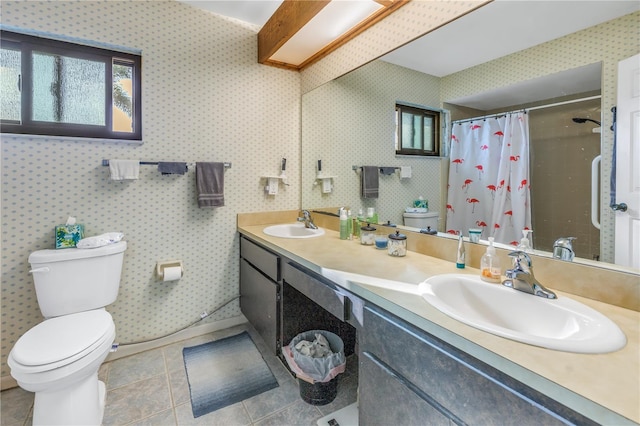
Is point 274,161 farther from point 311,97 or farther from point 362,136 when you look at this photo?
point 362,136

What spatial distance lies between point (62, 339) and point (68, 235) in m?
0.70

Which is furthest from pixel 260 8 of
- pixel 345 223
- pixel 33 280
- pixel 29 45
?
pixel 33 280

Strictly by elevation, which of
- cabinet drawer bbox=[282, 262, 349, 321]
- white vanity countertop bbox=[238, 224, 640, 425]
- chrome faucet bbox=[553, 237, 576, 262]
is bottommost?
cabinet drawer bbox=[282, 262, 349, 321]

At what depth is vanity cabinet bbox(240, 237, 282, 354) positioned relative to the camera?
187 cm

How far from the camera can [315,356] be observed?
1712mm

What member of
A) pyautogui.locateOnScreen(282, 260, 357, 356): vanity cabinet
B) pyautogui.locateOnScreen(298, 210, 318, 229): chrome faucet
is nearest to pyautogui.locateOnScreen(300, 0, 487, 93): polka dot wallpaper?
pyautogui.locateOnScreen(298, 210, 318, 229): chrome faucet

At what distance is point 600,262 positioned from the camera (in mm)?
1046

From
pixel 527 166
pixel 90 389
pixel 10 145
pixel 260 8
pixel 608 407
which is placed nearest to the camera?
pixel 608 407

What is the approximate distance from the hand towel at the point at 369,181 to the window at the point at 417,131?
223 millimetres

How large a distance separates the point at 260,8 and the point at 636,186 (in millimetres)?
2370

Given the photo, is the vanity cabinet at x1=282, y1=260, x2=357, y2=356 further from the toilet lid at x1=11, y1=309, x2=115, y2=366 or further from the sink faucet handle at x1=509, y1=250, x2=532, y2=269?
the toilet lid at x1=11, y1=309, x2=115, y2=366

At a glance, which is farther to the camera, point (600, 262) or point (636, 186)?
point (600, 262)

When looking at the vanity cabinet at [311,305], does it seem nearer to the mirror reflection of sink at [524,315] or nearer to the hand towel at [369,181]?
the mirror reflection of sink at [524,315]

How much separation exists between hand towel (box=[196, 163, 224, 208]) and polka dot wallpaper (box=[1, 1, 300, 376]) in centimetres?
10
